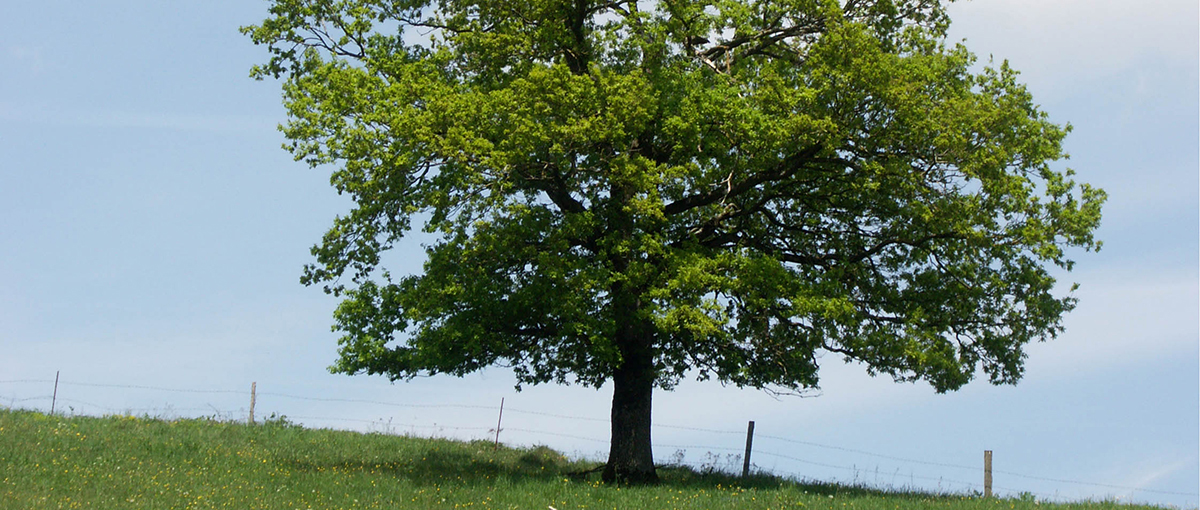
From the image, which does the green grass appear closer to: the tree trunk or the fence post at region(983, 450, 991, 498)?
the tree trunk

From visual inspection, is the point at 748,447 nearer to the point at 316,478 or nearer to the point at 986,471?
the point at 986,471

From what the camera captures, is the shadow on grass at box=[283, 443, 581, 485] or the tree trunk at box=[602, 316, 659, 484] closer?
the shadow on grass at box=[283, 443, 581, 485]

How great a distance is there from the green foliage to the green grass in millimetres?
2579

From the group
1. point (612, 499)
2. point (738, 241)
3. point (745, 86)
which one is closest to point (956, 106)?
point (745, 86)

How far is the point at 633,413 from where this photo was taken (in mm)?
23078

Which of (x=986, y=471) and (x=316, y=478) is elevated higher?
(x=986, y=471)

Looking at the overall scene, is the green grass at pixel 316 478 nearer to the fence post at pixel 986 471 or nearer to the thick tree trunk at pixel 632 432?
the thick tree trunk at pixel 632 432

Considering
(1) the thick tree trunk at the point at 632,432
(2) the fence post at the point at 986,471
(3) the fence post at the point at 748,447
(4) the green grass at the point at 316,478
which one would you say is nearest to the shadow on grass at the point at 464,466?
(4) the green grass at the point at 316,478

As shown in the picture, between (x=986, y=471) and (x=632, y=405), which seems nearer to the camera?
(x=632, y=405)

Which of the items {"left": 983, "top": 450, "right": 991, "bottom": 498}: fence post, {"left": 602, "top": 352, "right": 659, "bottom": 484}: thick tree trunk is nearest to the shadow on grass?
{"left": 602, "top": 352, "right": 659, "bottom": 484}: thick tree trunk

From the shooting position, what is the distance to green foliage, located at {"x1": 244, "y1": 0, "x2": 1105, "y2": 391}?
66.4ft

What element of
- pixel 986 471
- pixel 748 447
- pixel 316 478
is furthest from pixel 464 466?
pixel 986 471

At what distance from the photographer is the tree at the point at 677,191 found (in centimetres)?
2025

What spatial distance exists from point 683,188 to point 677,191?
0.15 meters
